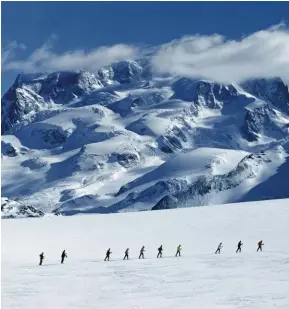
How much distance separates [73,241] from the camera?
66.9m

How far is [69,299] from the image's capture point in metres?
35.1

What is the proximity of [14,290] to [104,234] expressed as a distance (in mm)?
32507

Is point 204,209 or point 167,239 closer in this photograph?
point 167,239

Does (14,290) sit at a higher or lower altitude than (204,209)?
lower

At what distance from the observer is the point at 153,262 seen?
49625 millimetres

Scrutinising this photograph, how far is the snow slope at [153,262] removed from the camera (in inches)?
1351

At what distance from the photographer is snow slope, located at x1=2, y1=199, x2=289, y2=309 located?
3431cm

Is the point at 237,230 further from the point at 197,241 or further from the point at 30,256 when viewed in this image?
the point at 30,256

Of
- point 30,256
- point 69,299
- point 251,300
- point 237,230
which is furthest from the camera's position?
point 237,230

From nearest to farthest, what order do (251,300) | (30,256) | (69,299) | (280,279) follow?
(251,300) → (69,299) → (280,279) → (30,256)

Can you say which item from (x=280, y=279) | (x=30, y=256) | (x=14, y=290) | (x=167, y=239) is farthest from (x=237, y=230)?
(x=14, y=290)

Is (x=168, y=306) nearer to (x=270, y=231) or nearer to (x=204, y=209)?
(x=270, y=231)

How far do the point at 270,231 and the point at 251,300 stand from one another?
34.9 meters

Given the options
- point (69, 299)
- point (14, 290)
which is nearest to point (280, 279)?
point (69, 299)
